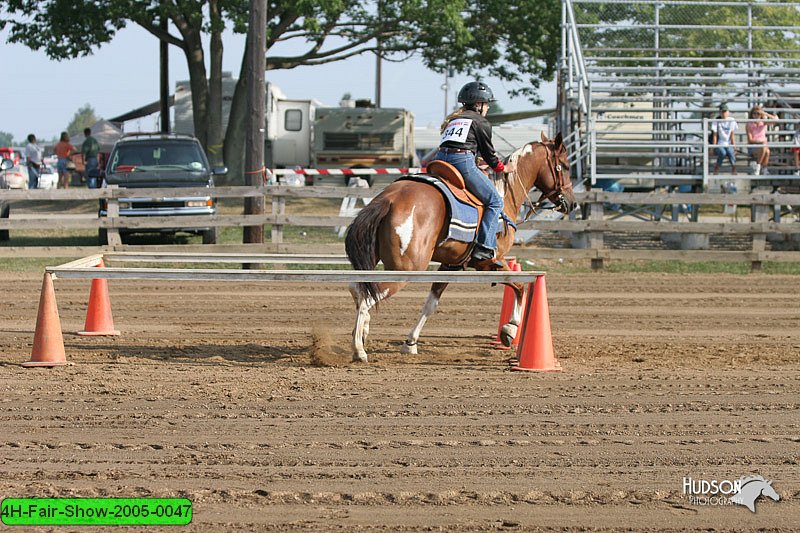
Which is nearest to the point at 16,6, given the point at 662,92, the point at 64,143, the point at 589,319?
the point at 64,143

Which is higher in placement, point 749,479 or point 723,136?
point 723,136

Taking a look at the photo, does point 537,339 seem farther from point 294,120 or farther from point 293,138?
point 294,120

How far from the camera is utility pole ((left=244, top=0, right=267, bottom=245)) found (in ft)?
60.6

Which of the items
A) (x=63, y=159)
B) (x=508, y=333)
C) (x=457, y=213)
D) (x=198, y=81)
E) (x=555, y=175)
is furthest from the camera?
(x=63, y=159)

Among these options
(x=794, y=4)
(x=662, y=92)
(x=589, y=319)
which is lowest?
(x=589, y=319)

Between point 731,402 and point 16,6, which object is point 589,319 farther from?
point 16,6

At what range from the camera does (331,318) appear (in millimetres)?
12414

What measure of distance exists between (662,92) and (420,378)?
2114cm

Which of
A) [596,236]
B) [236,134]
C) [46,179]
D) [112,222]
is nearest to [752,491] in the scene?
[596,236]

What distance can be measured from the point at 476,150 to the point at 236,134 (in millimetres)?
24374

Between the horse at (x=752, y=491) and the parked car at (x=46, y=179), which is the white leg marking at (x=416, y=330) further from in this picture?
the parked car at (x=46, y=179)

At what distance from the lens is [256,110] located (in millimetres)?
18531

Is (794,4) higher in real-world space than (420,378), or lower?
higher

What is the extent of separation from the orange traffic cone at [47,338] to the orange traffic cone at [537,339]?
3.98 meters
